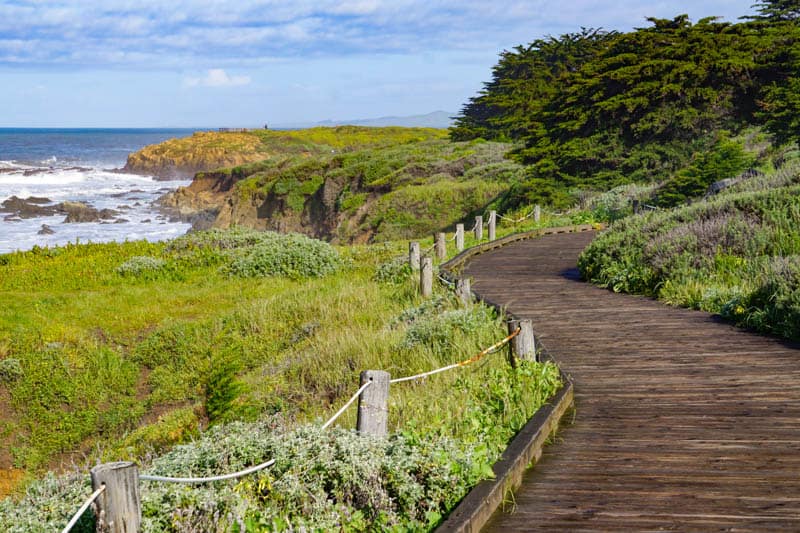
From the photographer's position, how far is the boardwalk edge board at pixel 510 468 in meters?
5.07

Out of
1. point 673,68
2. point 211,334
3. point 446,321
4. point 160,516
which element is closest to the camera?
point 160,516

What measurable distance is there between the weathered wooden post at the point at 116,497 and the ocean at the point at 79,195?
22190 millimetres

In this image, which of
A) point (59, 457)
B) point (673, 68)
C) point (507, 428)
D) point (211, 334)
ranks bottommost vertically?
point (59, 457)

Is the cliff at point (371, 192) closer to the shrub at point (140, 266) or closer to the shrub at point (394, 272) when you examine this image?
the shrub at point (140, 266)

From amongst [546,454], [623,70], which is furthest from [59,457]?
[623,70]

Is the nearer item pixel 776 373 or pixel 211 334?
pixel 776 373

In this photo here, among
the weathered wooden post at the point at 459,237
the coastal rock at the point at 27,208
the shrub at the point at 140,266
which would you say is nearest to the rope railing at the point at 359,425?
the weathered wooden post at the point at 459,237

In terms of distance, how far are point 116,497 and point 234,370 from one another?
611 centimetres

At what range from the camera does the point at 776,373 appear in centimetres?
862

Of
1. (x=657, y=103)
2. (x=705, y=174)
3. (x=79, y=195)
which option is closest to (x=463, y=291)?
(x=705, y=174)

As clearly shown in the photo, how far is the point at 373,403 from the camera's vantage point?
6.25m

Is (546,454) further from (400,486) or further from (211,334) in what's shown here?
(211,334)

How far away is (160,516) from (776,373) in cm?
681

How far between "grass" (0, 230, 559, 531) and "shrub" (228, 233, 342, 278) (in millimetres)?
98
